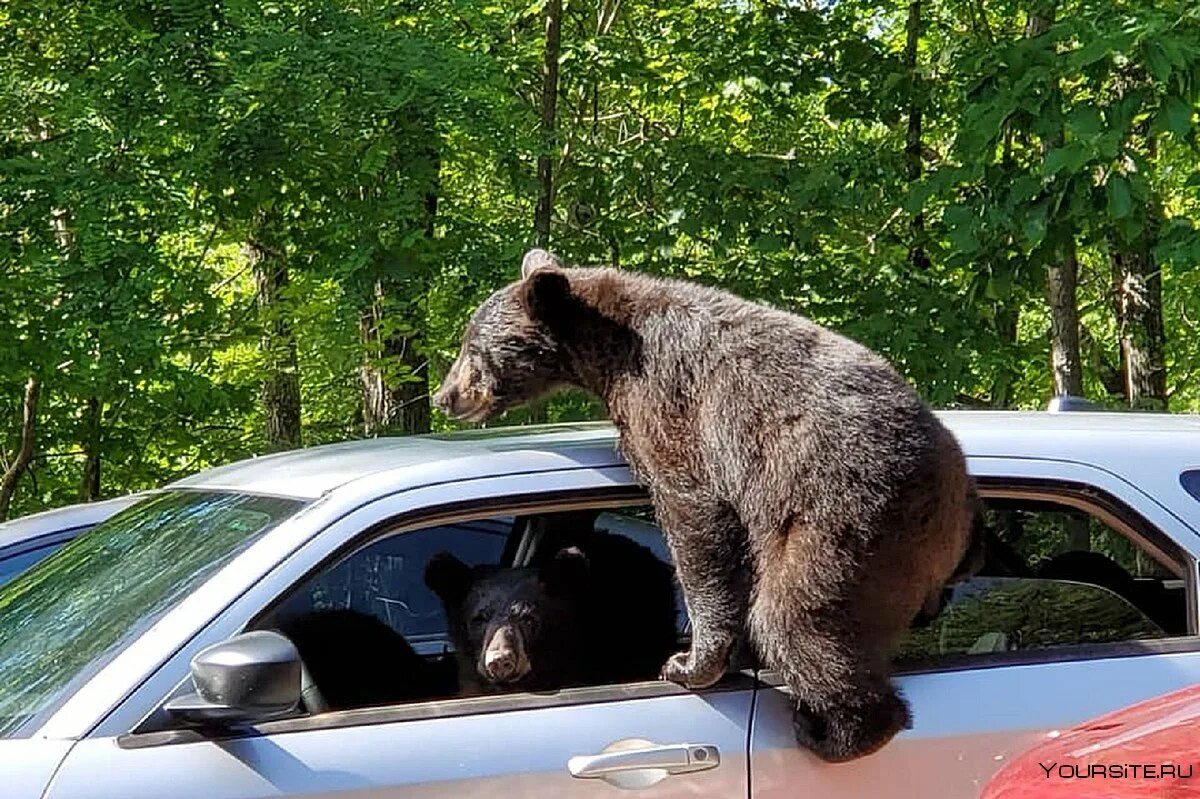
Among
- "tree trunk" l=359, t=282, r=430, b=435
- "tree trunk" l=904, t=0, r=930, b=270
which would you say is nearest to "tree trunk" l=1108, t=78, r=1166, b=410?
"tree trunk" l=904, t=0, r=930, b=270

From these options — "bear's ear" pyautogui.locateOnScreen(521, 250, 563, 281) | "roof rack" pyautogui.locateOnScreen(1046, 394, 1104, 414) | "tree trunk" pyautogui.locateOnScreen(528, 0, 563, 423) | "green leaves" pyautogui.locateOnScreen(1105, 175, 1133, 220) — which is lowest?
"roof rack" pyautogui.locateOnScreen(1046, 394, 1104, 414)

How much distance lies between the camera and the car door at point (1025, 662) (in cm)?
297

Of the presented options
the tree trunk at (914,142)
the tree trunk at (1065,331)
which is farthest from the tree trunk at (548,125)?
the tree trunk at (1065,331)

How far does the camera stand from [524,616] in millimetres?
3475

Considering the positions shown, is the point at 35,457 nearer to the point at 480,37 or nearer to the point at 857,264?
the point at 480,37

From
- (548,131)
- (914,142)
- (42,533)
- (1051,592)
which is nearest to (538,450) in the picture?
(1051,592)

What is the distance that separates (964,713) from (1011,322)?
7.56 meters

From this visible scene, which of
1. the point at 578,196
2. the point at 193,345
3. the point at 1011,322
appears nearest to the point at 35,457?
the point at 193,345

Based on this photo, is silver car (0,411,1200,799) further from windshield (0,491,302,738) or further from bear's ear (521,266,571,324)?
bear's ear (521,266,571,324)

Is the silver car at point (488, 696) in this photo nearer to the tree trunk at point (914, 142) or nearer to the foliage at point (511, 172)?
the foliage at point (511, 172)

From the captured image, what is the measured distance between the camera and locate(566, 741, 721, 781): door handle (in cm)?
281

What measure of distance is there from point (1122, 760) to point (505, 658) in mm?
1429

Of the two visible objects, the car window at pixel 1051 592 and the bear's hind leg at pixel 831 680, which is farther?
the car window at pixel 1051 592

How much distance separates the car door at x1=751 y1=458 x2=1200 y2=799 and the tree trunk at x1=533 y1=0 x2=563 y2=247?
5.91 metres
